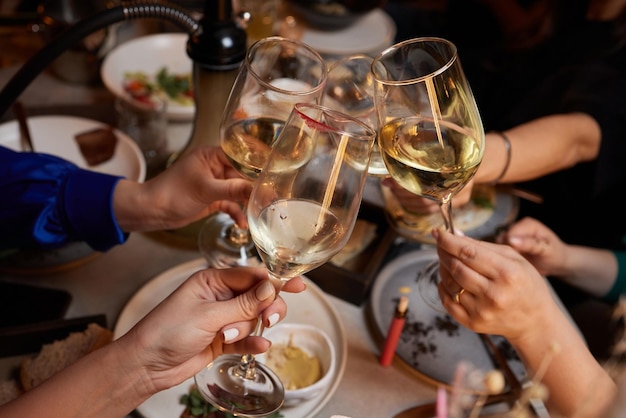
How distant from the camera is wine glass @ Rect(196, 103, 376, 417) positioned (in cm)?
68

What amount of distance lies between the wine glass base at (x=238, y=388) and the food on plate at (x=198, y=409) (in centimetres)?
3

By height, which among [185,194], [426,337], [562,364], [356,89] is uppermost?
[356,89]

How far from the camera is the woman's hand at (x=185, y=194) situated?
1015mm

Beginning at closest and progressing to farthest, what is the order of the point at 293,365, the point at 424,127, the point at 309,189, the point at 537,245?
the point at 309,189 → the point at 424,127 → the point at 293,365 → the point at 537,245

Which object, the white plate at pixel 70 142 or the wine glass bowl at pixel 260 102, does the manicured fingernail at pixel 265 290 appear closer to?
the wine glass bowl at pixel 260 102

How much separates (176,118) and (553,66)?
1.18 m

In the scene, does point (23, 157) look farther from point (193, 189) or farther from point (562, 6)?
point (562, 6)

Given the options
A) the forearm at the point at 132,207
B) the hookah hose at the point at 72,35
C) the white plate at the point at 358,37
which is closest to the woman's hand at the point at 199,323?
the forearm at the point at 132,207

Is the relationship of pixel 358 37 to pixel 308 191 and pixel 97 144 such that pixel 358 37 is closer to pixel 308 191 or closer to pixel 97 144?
pixel 97 144

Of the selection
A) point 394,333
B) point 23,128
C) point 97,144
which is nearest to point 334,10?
point 97,144

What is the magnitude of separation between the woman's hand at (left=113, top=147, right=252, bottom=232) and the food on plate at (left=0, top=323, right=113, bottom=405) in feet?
0.72

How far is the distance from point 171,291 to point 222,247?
0.42 ft

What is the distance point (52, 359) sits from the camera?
95 cm

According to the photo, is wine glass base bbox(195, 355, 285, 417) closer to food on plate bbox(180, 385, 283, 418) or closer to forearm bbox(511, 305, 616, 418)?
food on plate bbox(180, 385, 283, 418)
